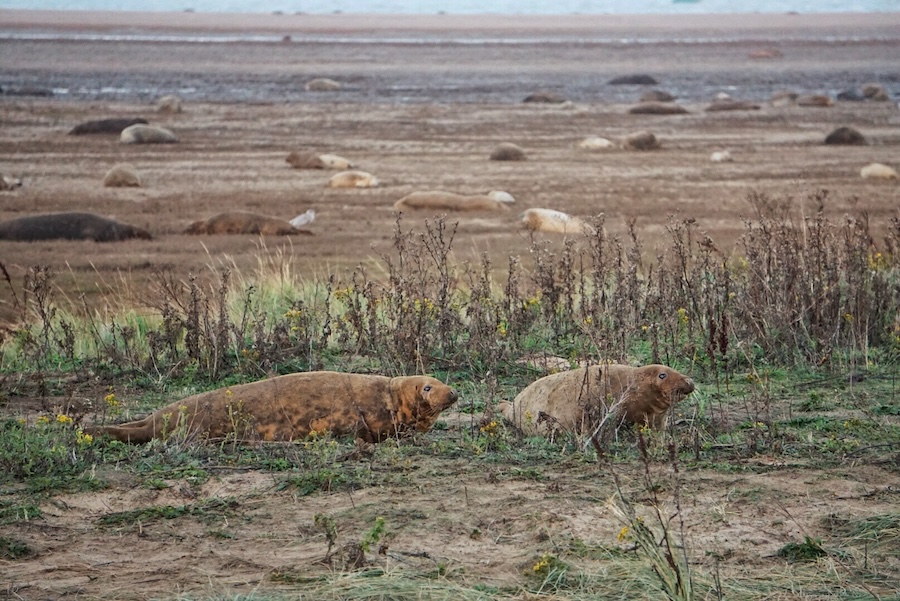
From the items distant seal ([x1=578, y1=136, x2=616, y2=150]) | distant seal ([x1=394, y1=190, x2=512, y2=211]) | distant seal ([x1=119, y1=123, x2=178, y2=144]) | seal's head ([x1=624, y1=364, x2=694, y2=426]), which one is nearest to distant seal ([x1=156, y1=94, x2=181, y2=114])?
distant seal ([x1=119, y1=123, x2=178, y2=144])

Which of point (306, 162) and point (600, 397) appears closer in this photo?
point (600, 397)

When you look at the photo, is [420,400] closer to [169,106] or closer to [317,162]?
[317,162]

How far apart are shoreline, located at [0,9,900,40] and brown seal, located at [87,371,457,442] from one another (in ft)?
233

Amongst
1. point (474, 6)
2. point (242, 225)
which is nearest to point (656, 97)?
point (242, 225)

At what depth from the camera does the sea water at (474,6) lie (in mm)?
107812

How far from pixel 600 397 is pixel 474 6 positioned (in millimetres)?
113577

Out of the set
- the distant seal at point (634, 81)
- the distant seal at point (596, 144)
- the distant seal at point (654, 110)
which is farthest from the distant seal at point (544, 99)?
the distant seal at point (596, 144)

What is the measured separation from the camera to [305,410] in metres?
6.08

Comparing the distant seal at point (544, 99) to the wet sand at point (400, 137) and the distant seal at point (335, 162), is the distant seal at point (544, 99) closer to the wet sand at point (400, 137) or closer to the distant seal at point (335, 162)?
the wet sand at point (400, 137)

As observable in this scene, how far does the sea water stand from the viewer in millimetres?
107812

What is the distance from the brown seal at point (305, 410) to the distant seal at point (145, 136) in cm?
1987

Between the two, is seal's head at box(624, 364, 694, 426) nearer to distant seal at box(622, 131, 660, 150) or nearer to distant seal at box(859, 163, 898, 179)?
distant seal at box(859, 163, 898, 179)

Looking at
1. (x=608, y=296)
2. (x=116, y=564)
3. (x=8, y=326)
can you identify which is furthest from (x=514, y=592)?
(x=8, y=326)

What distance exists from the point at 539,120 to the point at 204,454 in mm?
25607
